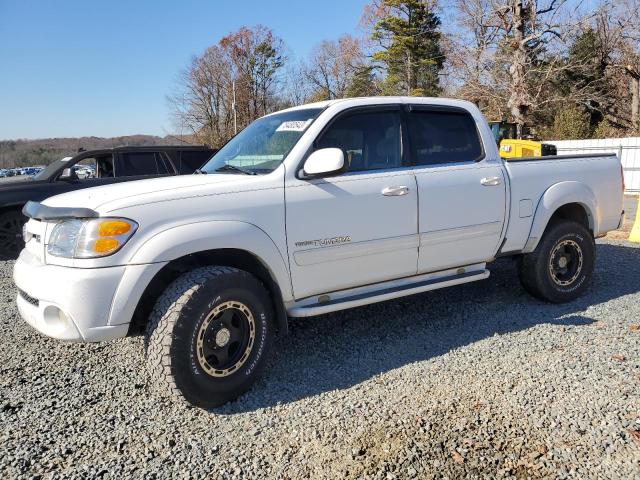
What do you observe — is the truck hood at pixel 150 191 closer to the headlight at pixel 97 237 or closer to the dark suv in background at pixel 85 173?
the headlight at pixel 97 237

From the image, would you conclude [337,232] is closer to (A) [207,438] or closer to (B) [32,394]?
(A) [207,438]

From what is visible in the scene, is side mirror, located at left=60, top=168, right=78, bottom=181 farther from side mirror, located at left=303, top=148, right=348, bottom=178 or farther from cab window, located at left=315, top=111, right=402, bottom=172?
side mirror, located at left=303, top=148, right=348, bottom=178

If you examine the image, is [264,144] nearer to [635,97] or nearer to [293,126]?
[293,126]

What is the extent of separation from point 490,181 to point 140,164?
6592 millimetres

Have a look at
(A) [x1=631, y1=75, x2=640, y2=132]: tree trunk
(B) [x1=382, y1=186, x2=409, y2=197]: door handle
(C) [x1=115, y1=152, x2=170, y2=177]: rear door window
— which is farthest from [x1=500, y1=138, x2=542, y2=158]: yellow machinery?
(A) [x1=631, y1=75, x2=640, y2=132]: tree trunk

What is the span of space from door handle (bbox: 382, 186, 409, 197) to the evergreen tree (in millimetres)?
37948

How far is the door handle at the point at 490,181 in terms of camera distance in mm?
4233

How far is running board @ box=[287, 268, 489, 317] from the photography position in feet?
11.4

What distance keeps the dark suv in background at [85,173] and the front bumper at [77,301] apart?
17.2 feet

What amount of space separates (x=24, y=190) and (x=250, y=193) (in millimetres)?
6200

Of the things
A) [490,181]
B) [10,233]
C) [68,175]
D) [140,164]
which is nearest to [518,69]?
[140,164]

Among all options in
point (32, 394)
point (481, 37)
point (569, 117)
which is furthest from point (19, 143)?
point (32, 394)

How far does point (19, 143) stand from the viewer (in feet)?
209

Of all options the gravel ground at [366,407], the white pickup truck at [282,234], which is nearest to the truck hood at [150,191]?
the white pickup truck at [282,234]
